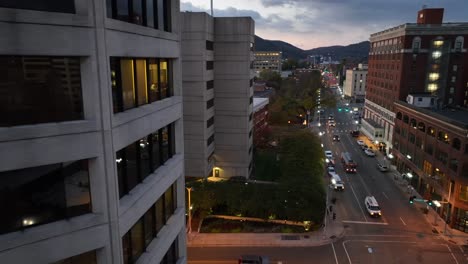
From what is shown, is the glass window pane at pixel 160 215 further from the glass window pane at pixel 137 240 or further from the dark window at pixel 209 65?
the dark window at pixel 209 65

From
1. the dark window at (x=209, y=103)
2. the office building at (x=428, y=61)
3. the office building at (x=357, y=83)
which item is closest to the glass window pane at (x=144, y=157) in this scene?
the dark window at (x=209, y=103)

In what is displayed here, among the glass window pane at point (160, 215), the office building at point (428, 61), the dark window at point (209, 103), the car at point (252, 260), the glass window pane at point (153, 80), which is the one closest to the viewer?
the glass window pane at point (153, 80)

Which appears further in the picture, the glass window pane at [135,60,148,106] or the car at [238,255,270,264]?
the car at [238,255,270,264]

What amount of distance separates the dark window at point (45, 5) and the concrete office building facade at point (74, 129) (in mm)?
20

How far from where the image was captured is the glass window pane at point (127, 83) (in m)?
9.10

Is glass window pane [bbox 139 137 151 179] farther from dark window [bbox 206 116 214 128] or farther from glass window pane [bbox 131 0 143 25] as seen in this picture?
dark window [bbox 206 116 214 128]

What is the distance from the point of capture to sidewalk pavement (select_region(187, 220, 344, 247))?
110 ft

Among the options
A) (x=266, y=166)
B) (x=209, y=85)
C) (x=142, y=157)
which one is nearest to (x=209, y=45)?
(x=209, y=85)

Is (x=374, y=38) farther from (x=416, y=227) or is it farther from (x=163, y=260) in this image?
(x=163, y=260)

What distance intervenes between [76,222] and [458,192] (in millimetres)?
42018

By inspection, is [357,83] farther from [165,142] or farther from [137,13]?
[137,13]

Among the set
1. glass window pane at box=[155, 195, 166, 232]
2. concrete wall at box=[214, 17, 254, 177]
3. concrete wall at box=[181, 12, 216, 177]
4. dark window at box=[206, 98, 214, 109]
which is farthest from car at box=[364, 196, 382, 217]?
glass window pane at box=[155, 195, 166, 232]

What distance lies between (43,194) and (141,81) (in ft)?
14.3

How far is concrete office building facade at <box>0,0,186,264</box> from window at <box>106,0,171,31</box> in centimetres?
5
